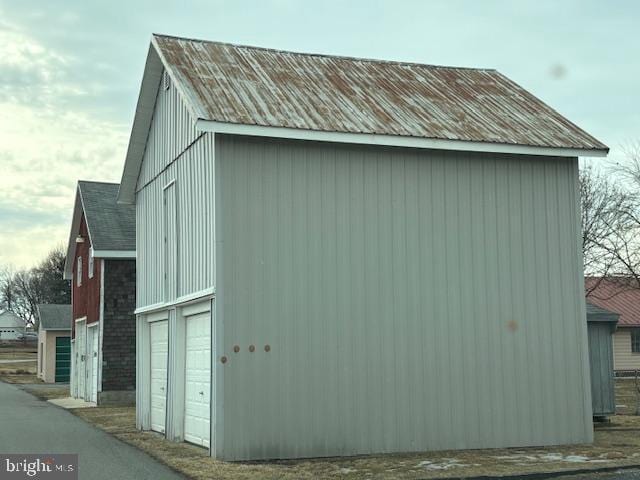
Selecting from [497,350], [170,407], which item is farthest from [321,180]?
[170,407]

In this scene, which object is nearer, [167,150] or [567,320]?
[567,320]

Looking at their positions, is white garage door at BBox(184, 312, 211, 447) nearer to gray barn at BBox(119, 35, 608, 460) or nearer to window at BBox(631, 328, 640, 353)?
gray barn at BBox(119, 35, 608, 460)

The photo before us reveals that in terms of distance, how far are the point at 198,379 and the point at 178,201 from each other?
3364mm

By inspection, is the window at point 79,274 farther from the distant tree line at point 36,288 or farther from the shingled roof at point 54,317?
the distant tree line at point 36,288

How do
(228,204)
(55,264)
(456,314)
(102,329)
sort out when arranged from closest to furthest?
(228,204)
(456,314)
(102,329)
(55,264)

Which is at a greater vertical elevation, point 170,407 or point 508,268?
point 508,268

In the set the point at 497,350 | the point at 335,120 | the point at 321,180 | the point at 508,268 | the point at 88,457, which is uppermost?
the point at 335,120

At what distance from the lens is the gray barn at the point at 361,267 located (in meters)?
14.8

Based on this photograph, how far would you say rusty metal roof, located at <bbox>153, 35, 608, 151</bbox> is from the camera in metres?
15.5

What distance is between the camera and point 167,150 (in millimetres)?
18328

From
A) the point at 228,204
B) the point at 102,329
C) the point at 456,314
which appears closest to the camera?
the point at 228,204

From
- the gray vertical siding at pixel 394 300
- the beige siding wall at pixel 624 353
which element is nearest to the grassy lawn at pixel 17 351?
the beige siding wall at pixel 624 353

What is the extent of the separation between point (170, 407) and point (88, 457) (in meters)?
2.84

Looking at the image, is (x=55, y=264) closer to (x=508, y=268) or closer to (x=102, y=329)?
(x=102, y=329)
